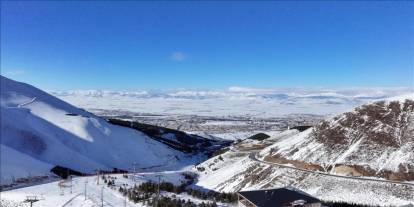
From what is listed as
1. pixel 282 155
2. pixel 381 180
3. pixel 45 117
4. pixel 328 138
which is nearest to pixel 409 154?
pixel 381 180

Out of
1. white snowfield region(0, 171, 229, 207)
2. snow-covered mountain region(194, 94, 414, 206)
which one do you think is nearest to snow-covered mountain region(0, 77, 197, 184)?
white snowfield region(0, 171, 229, 207)

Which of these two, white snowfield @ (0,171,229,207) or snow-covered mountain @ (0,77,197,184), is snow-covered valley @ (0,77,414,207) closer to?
white snowfield @ (0,171,229,207)

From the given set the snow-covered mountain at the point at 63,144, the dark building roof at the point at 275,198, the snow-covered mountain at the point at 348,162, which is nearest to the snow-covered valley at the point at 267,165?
the snow-covered mountain at the point at 348,162

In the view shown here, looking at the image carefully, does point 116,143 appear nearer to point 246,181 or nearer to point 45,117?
point 45,117

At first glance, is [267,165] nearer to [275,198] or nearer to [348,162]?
[348,162]

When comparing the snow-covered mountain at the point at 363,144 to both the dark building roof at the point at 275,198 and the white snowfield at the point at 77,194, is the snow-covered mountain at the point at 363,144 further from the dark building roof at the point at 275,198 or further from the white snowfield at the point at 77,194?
the white snowfield at the point at 77,194

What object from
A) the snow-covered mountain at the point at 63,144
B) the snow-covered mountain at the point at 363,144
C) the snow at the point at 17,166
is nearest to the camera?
the snow-covered mountain at the point at 363,144
